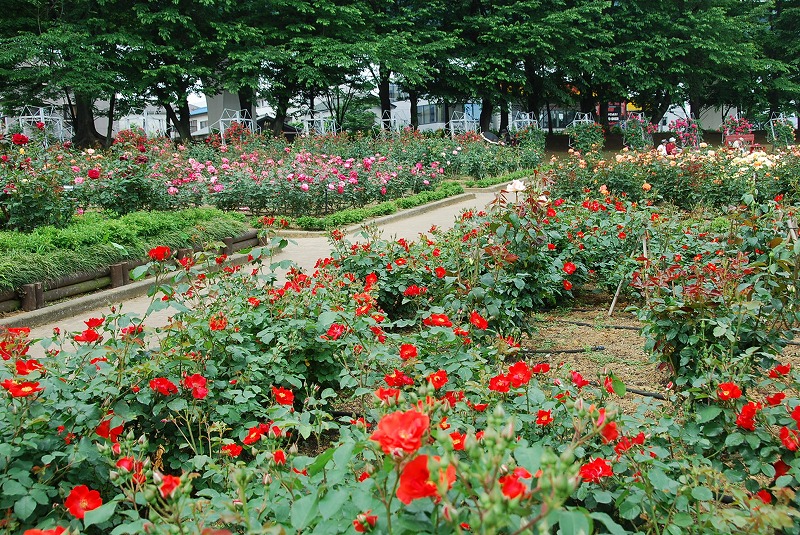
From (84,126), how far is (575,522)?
2456 cm

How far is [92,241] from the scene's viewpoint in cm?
618

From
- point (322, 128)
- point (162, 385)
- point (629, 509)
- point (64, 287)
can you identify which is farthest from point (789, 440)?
point (322, 128)

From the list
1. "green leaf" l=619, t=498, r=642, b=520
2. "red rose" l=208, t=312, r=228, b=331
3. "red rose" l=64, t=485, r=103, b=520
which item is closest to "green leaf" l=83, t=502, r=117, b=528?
"red rose" l=64, t=485, r=103, b=520

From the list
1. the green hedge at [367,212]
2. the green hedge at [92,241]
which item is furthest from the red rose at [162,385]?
the green hedge at [367,212]

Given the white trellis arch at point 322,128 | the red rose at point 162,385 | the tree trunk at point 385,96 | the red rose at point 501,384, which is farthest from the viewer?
the tree trunk at point 385,96

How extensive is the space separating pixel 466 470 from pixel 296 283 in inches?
112

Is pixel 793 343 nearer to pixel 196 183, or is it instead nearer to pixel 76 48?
pixel 196 183

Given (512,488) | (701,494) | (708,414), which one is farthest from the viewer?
(708,414)

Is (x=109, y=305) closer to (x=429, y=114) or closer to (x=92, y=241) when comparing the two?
(x=92, y=241)

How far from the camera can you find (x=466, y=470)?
99 centimetres

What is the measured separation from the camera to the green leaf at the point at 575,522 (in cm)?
104

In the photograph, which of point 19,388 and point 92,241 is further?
point 92,241

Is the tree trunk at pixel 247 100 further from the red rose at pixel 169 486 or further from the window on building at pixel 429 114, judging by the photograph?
the window on building at pixel 429 114

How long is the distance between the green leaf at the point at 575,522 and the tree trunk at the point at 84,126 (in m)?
23.3
